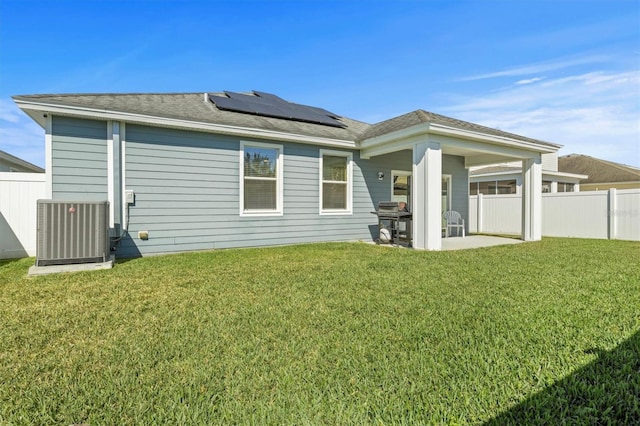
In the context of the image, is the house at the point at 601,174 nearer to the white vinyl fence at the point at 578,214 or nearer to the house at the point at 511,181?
the house at the point at 511,181

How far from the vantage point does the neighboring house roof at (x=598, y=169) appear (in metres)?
20.6

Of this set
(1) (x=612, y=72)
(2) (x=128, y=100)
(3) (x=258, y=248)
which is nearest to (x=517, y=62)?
(1) (x=612, y=72)

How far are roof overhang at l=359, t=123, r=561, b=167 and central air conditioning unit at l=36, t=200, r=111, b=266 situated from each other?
6019 mm

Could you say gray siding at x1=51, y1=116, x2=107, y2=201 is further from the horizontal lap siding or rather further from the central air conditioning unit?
the central air conditioning unit

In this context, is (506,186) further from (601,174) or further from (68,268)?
(68,268)

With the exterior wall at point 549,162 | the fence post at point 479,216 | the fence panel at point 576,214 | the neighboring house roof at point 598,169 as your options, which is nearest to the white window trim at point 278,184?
the fence post at point 479,216

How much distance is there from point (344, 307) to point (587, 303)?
8.18 feet

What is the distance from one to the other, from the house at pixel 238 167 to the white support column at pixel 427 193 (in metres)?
0.02

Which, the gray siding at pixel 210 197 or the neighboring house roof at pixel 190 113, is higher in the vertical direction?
the neighboring house roof at pixel 190 113

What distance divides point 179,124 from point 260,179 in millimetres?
2075

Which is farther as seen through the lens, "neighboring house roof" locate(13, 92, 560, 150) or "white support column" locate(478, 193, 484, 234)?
"white support column" locate(478, 193, 484, 234)

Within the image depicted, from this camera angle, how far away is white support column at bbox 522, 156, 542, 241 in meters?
8.73

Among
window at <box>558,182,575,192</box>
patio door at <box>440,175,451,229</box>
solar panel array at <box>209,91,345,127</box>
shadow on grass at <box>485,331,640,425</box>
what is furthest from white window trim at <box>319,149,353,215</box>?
window at <box>558,182,575,192</box>

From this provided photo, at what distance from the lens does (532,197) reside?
8734 millimetres
